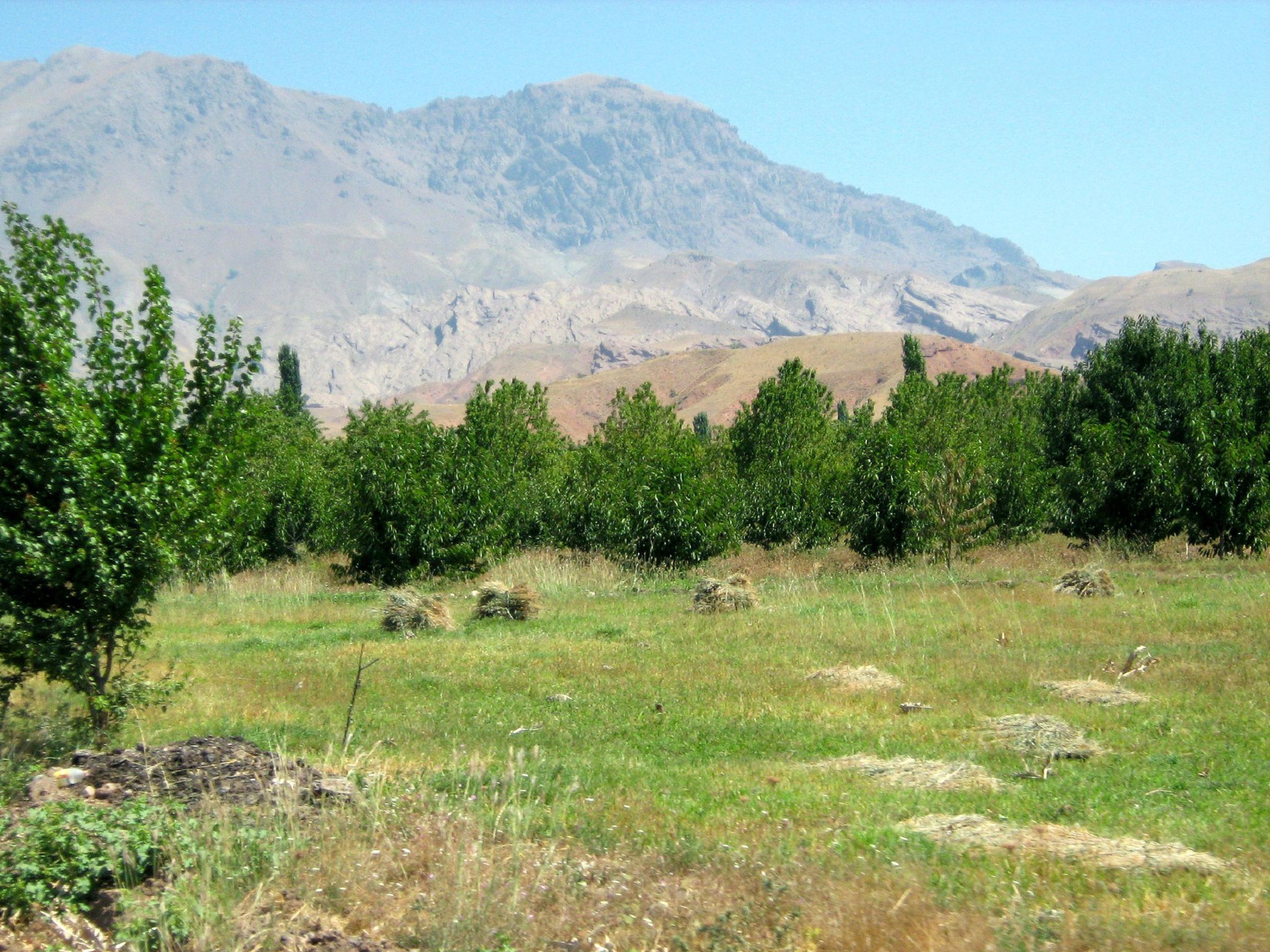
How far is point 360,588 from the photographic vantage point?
27.8m

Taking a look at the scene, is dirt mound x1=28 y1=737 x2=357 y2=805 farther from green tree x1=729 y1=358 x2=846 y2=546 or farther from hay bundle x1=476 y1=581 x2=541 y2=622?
green tree x1=729 y1=358 x2=846 y2=546

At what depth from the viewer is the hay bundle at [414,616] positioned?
61.2 ft

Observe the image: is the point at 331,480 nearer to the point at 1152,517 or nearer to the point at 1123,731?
the point at 1152,517

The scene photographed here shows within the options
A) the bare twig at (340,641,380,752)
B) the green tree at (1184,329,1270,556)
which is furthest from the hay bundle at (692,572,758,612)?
the green tree at (1184,329,1270,556)

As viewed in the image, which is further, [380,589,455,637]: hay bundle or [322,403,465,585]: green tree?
[322,403,465,585]: green tree

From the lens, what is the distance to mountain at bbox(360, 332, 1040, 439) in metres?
155

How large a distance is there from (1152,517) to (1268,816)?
22.1 m

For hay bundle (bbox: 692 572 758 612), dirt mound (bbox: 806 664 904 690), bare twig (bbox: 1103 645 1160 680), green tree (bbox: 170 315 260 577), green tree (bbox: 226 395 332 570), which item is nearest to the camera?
green tree (bbox: 170 315 260 577)

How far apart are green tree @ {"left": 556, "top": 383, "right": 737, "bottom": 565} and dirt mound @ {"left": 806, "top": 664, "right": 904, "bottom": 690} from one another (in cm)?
1348

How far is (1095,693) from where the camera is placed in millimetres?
11836

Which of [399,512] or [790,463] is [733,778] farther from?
[790,463]

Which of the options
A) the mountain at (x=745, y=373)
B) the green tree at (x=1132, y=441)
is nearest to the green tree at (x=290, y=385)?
the green tree at (x=1132, y=441)

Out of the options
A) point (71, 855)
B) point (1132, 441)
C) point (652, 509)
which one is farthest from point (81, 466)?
point (1132, 441)

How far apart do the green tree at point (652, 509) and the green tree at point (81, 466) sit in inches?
683
